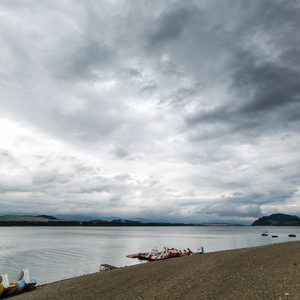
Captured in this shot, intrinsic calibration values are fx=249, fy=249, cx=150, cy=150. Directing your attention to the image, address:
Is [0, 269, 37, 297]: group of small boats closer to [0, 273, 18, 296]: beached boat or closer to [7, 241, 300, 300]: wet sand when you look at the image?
[0, 273, 18, 296]: beached boat

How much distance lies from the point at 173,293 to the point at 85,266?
29.3 m

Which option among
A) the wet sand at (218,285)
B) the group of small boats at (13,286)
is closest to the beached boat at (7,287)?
the group of small boats at (13,286)

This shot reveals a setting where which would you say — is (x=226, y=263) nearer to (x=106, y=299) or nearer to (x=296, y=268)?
(x=296, y=268)

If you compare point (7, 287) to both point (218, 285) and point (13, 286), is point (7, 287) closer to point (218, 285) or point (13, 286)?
point (13, 286)

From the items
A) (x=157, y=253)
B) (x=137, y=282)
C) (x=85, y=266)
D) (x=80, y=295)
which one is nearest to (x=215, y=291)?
(x=137, y=282)

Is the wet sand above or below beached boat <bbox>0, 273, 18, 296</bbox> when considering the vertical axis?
above

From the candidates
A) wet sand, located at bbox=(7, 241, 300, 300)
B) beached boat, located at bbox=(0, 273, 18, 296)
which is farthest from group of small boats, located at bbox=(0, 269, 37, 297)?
wet sand, located at bbox=(7, 241, 300, 300)

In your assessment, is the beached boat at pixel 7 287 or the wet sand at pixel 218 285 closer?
the wet sand at pixel 218 285

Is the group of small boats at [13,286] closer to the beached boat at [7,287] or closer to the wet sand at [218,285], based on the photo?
the beached boat at [7,287]

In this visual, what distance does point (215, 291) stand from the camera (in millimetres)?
13336

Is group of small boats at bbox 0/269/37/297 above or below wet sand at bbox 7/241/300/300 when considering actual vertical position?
below

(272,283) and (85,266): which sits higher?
(272,283)

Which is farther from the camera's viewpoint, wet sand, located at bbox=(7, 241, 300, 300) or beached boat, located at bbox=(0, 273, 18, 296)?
beached boat, located at bbox=(0, 273, 18, 296)

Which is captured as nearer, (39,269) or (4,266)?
(39,269)
